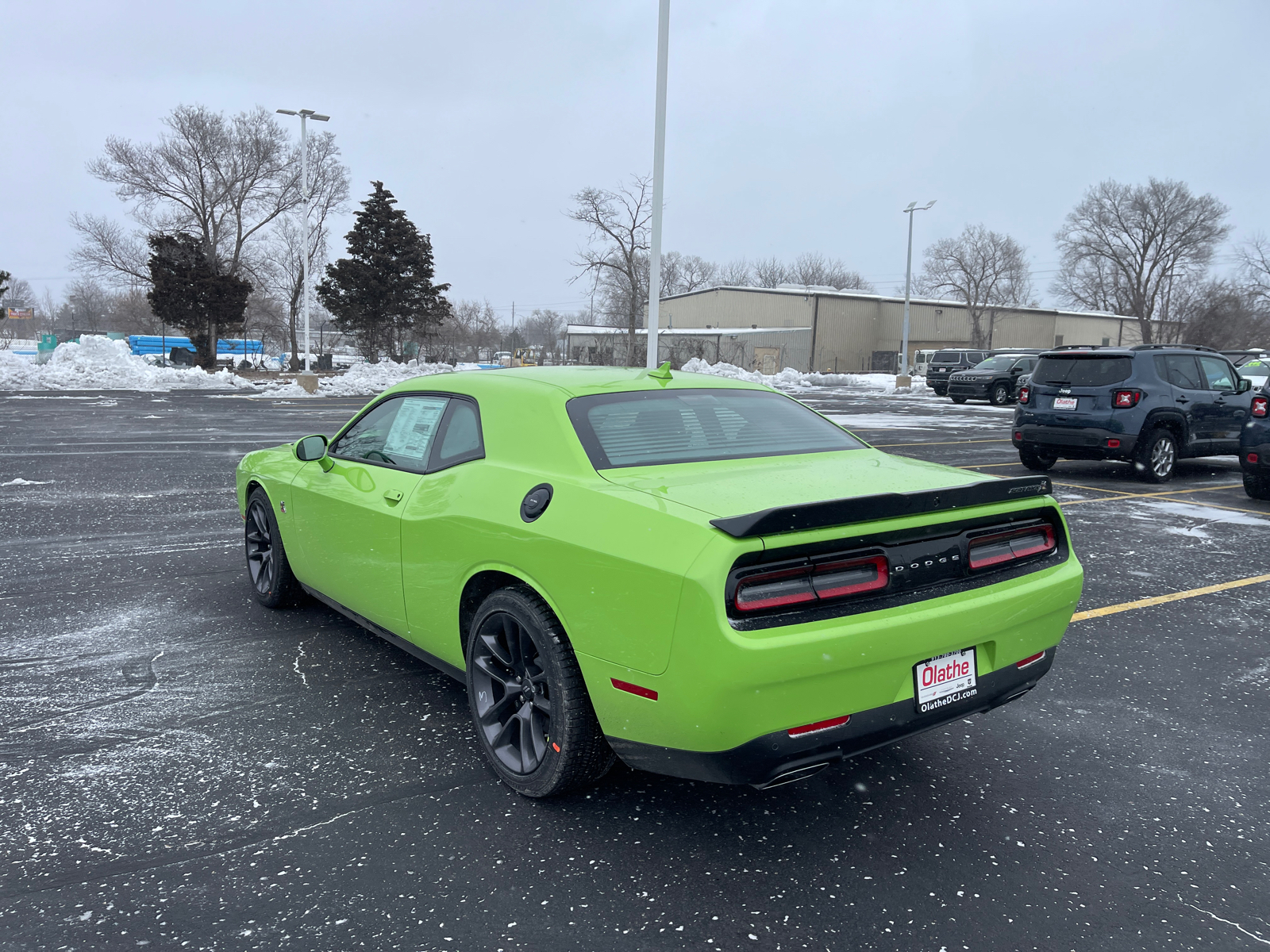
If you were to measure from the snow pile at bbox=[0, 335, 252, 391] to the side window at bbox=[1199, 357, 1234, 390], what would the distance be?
1089 inches

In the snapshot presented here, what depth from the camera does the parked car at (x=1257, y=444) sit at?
883 cm

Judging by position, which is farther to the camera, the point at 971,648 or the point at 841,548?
the point at 971,648

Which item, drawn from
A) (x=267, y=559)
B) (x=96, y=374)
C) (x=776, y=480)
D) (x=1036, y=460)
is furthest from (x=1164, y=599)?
(x=96, y=374)

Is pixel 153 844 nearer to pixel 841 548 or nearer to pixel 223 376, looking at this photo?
pixel 841 548

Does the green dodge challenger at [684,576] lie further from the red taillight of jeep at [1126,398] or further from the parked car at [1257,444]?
the red taillight of jeep at [1126,398]

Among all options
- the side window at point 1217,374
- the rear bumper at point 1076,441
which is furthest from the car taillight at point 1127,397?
the side window at point 1217,374

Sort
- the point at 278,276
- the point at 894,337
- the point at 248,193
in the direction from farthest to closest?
the point at 894,337
the point at 278,276
the point at 248,193

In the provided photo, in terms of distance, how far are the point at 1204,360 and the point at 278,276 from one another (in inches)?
1841

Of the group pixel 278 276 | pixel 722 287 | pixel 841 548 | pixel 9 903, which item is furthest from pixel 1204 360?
pixel 722 287

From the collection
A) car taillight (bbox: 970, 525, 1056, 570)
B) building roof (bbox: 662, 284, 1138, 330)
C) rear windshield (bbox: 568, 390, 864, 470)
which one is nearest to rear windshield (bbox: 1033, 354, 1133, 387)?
rear windshield (bbox: 568, 390, 864, 470)

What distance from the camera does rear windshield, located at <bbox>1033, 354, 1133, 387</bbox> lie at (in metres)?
10.4

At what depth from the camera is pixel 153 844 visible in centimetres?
270

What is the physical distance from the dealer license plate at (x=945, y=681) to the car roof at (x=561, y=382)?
1.62 metres

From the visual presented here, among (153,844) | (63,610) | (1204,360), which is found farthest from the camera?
(1204,360)
